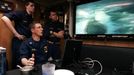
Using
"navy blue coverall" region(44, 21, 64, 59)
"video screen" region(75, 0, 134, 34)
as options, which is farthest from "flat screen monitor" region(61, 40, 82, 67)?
"navy blue coverall" region(44, 21, 64, 59)

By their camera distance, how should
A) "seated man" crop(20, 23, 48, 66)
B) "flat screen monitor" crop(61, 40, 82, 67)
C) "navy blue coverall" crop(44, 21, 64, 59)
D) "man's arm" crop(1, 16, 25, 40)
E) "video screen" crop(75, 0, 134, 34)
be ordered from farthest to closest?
→ "navy blue coverall" crop(44, 21, 64, 59)
"man's arm" crop(1, 16, 25, 40)
"video screen" crop(75, 0, 134, 34)
"seated man" crop(20, 23, 48, 66)
"flat screen monitor" crop(61, 40, 82, 67)

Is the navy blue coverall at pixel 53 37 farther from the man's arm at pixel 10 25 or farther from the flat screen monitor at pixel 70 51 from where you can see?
the flat screen monitor at pixel 70 51

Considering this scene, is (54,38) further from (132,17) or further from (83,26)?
(132,17)

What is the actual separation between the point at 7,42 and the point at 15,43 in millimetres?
135

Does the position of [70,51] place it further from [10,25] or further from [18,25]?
[18,25]

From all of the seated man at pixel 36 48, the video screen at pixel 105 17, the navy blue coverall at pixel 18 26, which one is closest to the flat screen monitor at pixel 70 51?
the seated man at pixel 36 48

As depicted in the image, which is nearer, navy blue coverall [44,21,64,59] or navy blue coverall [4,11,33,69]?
navy blue coverall [4,11,33,69]

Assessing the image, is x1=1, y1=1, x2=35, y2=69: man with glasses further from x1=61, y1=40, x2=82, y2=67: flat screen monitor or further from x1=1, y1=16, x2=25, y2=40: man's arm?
x1=61, y1=40, x2=82, y2=67: flat screen monitor

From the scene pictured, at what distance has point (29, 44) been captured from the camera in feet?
7.07

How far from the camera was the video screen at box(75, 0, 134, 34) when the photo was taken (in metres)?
2.32

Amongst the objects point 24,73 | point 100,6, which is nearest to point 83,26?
point 100,6

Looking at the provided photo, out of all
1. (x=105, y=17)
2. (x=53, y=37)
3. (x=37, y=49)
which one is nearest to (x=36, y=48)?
(x=37, y=49)

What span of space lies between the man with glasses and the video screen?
0.90 metres

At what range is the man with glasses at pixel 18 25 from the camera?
2556mm
